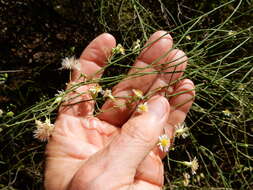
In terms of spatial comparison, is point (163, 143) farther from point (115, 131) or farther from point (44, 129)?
point (44, 129)

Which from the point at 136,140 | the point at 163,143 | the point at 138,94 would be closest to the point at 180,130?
the point at 163,143

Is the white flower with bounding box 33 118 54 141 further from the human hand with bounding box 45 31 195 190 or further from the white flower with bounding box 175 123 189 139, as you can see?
the white flower with bounding box 175 123 189 139

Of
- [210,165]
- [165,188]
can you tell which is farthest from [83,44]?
[210,165]

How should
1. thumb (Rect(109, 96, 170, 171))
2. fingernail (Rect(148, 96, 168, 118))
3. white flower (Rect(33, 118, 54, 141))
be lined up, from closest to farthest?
thumb (Rect(109, 96, 170, 171)) < fingernail (Rect(148, 96, 168, 118)) < white flower (Rect(33, 118, 54, 141))

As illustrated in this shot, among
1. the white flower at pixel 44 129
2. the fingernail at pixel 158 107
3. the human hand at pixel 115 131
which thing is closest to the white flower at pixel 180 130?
the human hand at pixel 115 131

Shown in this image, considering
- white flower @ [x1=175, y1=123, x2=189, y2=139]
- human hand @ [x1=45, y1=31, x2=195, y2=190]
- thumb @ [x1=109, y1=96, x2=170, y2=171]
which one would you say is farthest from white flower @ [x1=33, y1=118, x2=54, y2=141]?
white flower @ [x1=175, y1=123, x2=189, y2=139]

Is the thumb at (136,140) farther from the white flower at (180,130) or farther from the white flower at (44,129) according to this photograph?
the white flower at (44,129)

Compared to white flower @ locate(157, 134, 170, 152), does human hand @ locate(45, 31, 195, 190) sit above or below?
above
